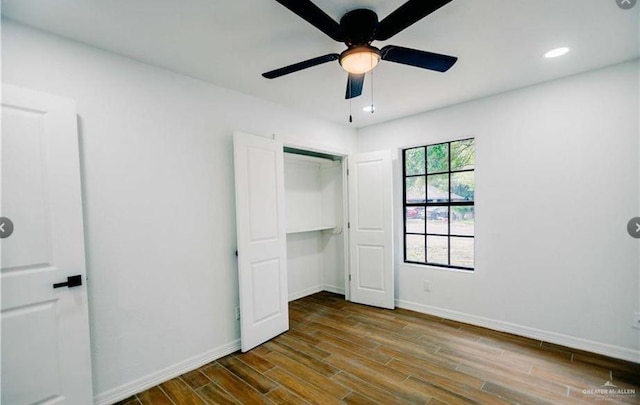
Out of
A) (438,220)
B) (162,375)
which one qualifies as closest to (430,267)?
(438,220)

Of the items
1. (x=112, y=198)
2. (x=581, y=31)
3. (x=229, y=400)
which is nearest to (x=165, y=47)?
(x=112, y=198)

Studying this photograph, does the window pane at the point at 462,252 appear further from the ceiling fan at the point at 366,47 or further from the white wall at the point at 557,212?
the ceiling fan at the point at 366,47

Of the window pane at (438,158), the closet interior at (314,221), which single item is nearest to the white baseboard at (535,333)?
the closet interior at (314,221)

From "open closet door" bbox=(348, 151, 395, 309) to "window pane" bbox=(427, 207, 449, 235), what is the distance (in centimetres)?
50

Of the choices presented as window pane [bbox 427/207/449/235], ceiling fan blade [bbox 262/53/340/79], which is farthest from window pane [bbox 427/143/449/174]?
ceiling fan blade [bbox 262/53/340/79]

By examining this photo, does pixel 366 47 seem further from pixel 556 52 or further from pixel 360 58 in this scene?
pixel 556 52

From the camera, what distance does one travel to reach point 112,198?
2062mm

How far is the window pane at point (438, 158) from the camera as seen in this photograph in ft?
11.5

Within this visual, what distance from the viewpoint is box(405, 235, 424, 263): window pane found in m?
3.71

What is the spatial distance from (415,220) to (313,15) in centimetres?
302

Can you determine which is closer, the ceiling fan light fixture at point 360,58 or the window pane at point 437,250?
the ceiling fan light fixture at point 360,58

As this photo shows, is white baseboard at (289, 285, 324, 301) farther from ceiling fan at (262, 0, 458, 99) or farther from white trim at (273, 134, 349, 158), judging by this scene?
ceiling fan at (262, 0, 458, 99)

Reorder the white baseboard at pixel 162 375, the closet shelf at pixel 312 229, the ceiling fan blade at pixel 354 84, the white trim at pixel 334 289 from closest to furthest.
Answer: the ceiling fan blade at pixel 354 84 → the white baseboard at pixel 162 375 → the closet shelf at pixel 312 229 → the white trim at pixel 334 289

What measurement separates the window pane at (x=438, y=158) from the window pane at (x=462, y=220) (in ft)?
1.80
